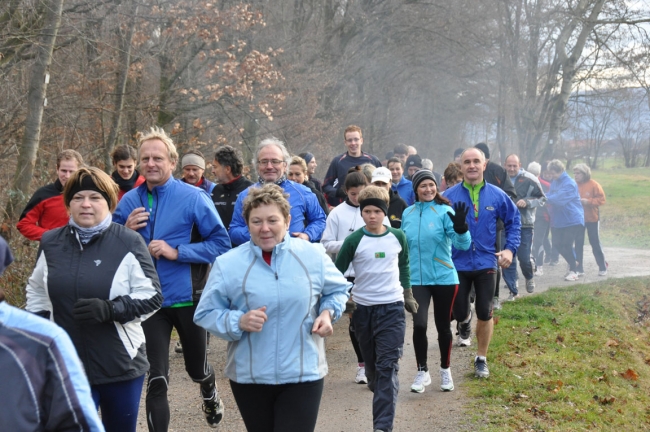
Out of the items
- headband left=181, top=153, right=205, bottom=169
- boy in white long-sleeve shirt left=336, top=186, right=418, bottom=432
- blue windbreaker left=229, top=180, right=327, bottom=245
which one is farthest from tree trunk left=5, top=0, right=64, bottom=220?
boy in white long-sleeve shirt left=336, top=186, right=418, bottom=432

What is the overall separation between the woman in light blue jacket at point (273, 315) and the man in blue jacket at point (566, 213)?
40.5 feet

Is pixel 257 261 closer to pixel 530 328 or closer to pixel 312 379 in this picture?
pixel 312 379

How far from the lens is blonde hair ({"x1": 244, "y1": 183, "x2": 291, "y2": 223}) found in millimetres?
4090

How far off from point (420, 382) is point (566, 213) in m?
9.49

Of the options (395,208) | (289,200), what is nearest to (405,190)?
(395,208)

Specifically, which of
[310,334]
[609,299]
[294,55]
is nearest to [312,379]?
[310,334]

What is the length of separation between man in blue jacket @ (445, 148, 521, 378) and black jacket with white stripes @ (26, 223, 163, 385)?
403cm

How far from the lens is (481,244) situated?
7.50m

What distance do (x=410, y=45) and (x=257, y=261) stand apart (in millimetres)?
27795

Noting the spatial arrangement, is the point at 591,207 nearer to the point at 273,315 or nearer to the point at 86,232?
the point at 273,315

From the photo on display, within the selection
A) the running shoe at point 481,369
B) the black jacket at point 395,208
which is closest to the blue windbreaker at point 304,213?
the black jacket at point 395,208

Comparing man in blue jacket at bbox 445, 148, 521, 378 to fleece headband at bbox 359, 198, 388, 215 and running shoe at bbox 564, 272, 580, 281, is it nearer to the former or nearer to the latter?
fleece headband at bbox 359, 198, 388, 215

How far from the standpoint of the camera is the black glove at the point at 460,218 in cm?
675

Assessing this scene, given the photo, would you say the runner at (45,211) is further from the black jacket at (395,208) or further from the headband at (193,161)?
the black jacket at (395,208)
